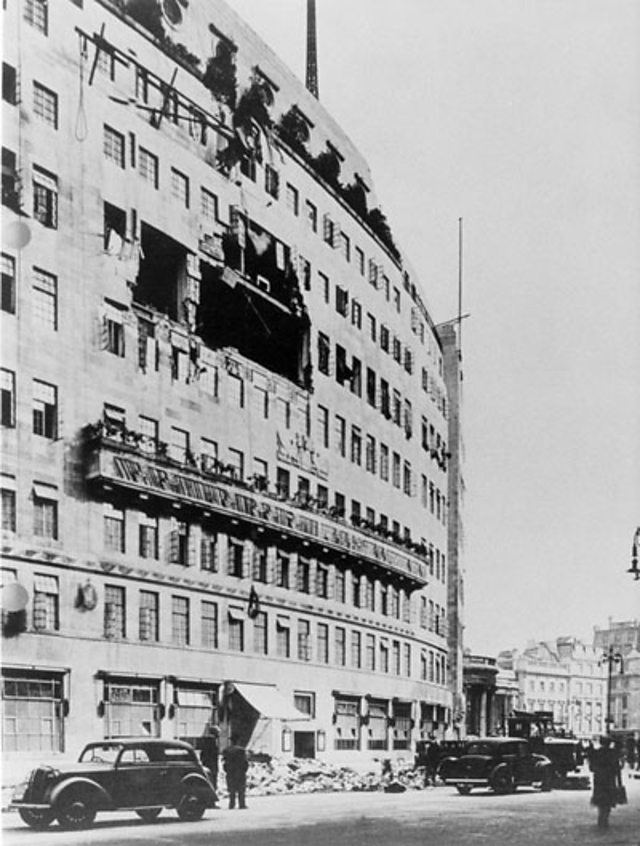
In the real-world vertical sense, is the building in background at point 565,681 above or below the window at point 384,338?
below

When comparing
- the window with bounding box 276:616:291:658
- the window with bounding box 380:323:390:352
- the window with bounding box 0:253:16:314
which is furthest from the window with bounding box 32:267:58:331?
the window with bounding box 380:323:390:352

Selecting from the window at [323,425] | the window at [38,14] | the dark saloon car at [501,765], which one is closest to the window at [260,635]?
the window at [323,425]

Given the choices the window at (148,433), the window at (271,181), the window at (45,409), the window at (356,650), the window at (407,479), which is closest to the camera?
the window at (45,409)

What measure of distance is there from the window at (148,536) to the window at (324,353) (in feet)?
6.12

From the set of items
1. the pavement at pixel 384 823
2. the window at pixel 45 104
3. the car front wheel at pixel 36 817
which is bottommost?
the pavement at pixel 384 823

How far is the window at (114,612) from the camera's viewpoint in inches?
289

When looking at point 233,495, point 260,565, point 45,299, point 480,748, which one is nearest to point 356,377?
point 233,495

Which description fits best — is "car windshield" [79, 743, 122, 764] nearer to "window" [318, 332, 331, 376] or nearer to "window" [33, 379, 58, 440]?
"window" [33, 379, 58, 440]

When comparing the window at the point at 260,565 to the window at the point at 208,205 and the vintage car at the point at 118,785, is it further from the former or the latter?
the window at the point at 208,205

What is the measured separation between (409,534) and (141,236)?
3.08 m

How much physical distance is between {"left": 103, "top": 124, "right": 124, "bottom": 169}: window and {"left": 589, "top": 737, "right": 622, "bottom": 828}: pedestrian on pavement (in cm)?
531

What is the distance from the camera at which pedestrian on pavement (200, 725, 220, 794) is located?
768cm

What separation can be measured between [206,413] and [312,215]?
1750 millimetres

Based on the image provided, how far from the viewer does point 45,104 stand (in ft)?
23.8
